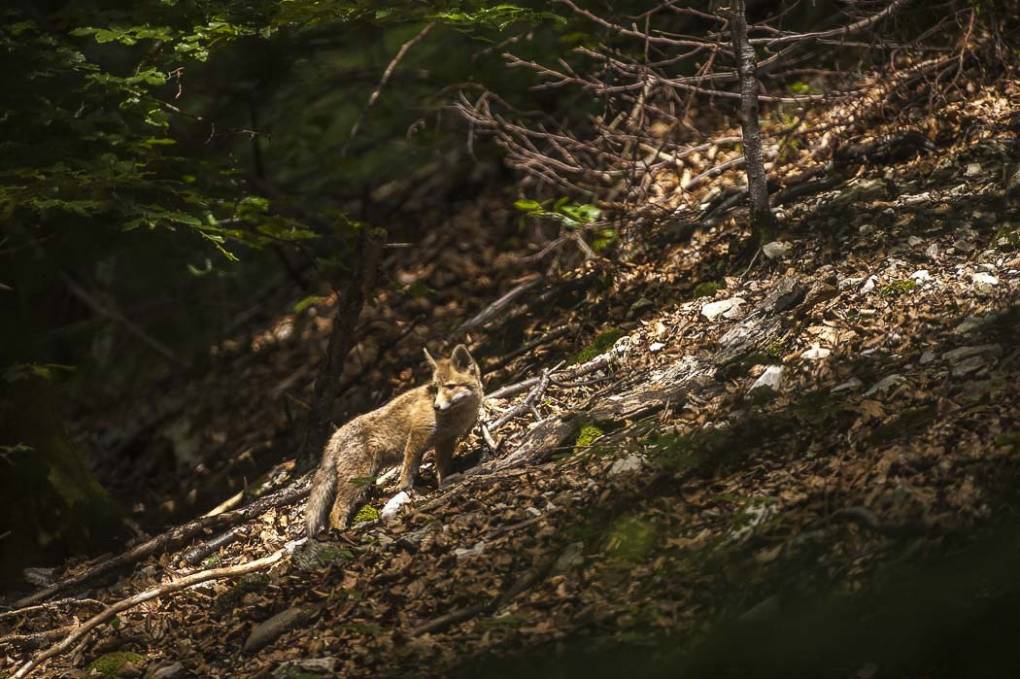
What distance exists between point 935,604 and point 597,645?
143cm

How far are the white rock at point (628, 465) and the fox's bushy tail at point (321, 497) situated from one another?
1.90 metres

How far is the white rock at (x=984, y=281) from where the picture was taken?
6.23 meters

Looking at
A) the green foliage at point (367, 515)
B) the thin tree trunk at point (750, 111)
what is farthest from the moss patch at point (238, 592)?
the thin tree trunk at point (750, 111)

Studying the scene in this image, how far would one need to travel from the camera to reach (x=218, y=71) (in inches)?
469

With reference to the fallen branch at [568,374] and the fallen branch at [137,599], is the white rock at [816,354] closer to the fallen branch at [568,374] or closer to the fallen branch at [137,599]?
the fallen branch at [568,374]

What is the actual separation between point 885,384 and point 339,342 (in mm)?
4275

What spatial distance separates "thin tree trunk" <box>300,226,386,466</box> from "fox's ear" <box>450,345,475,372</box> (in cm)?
153

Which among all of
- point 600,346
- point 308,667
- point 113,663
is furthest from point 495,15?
point 113,663

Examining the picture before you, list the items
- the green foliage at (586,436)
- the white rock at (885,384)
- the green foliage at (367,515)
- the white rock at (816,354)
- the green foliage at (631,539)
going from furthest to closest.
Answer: the green foliage at (367,515) < the green foliage at (586,436) < the white rock at (816,354) < the white rock at (885,384) < the green foliage at (631,539)

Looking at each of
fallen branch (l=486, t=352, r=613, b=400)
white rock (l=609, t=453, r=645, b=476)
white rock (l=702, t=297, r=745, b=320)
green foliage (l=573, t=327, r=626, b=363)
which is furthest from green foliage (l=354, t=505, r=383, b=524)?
white rock (l=702, t=297, r=745, b=320)

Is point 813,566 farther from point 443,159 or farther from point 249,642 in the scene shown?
point 443,159

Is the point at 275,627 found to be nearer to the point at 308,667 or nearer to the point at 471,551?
the point at 308,667

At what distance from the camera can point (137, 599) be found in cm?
638

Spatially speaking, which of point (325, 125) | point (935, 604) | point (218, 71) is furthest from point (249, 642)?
point (218, 71)
